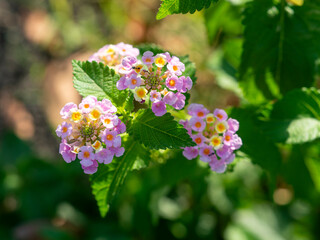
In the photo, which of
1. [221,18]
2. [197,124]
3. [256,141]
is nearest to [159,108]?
[197,124]

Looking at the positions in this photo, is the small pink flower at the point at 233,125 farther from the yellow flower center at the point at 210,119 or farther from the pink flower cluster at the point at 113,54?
the pink flower cluster at the point at 113,54

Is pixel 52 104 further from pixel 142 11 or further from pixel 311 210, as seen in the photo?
pixel 311 210

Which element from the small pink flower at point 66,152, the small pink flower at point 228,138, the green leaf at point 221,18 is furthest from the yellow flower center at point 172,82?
the green leaf at point 221,18

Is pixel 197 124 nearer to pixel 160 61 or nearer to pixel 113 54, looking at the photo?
pixel 160 61

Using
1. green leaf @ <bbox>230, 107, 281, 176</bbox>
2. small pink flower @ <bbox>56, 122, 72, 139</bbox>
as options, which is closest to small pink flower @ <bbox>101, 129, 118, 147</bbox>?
small pink flower @ <bbox>56, 122, 72, 139</bbox>

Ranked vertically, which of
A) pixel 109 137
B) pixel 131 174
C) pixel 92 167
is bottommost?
pixel 131 174

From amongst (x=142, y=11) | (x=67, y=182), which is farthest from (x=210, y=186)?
(x=142, y=11)
